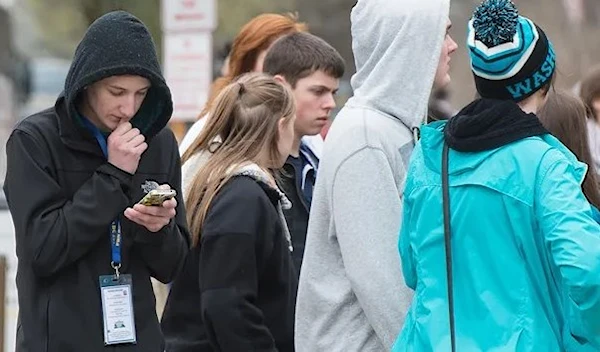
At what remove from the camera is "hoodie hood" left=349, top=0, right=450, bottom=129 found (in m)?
4.18

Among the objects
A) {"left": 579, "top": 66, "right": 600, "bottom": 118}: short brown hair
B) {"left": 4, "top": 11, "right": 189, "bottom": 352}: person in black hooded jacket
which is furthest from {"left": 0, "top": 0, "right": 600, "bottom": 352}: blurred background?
{"left": 4, "top": 11, "right": 189, "bottom": 352}: person in black hooded jacket

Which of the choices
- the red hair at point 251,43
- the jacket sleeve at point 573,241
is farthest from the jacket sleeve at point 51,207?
the red hair at point 251,43

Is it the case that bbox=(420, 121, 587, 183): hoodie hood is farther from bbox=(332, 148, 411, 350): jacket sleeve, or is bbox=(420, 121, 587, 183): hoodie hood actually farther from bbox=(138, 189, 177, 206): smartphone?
bbox=(138, 189, 177, 206): smartphone

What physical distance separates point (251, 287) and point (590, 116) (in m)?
3.03

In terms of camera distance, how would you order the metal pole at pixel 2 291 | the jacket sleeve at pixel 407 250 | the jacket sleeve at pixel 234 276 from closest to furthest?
1. the jacket sleeve at pixel 407 250
2. the jacket sleeve at pixel 234 276
3. the metal pole at pixel 2 291

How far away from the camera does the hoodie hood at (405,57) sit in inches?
165

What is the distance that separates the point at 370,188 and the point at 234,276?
0.72m

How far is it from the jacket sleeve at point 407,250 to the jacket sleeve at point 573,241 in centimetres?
43

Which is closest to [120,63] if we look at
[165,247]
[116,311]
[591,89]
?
[165,247]

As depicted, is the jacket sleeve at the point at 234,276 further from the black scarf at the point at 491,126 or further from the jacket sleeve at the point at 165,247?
the black scarf at the point at 491,126

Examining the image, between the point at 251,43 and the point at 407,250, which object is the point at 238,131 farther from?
the point at 251,43

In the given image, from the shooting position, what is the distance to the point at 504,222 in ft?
11.4

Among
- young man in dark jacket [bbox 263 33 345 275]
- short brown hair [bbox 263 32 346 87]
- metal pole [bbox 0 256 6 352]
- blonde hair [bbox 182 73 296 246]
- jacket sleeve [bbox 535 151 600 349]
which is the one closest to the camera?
jacket sleeve [bbox 535 151 600 349]

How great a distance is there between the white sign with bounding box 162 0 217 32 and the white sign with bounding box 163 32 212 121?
67mm
